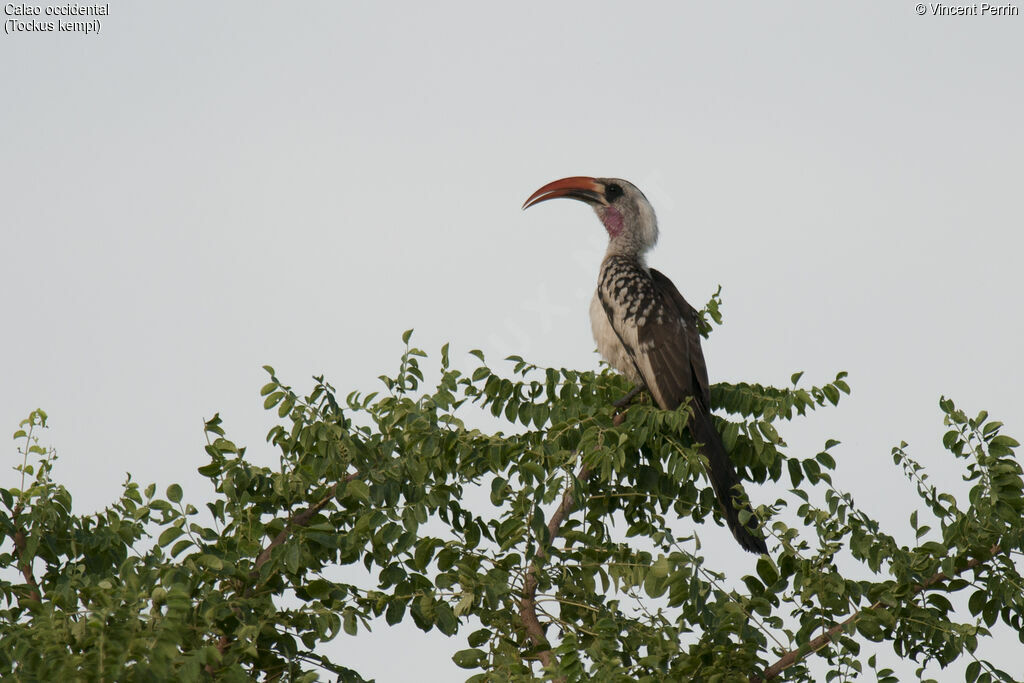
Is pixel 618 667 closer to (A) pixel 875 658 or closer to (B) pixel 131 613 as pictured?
(A) pixel 875 658

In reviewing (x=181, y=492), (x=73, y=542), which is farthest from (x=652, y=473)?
(x=73, y=542)

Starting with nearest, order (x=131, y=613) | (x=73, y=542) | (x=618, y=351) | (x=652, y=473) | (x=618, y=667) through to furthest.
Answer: (x=131, y=613)
(x=618, y=667)
(x=73, y=542)
(x=652, y=473)
(x=618, y=351)

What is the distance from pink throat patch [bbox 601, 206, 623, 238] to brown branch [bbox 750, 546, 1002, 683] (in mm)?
3524

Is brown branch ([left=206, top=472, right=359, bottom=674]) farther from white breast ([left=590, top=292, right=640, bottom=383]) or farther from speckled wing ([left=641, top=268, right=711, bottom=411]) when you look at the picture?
white breast ([left=590, top=292, right=640, bottom=383])

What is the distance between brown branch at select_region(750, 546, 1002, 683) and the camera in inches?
121

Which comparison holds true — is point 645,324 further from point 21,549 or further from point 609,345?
point 21,549

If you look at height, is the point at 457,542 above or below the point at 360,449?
below

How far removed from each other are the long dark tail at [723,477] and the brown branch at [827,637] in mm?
728

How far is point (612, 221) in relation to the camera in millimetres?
6598

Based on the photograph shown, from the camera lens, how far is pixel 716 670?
3.05m

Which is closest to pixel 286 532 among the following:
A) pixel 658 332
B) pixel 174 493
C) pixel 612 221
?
pixel 174 493

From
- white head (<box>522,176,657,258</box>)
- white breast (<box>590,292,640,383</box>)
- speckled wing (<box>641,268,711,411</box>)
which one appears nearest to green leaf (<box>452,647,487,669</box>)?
speckled wing (<box>641,268,711,411</box>)

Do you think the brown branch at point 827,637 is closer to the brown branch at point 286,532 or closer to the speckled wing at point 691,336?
the brown branch at point 286,532

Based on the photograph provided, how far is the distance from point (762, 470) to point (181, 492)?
Result: 2.23 meters
